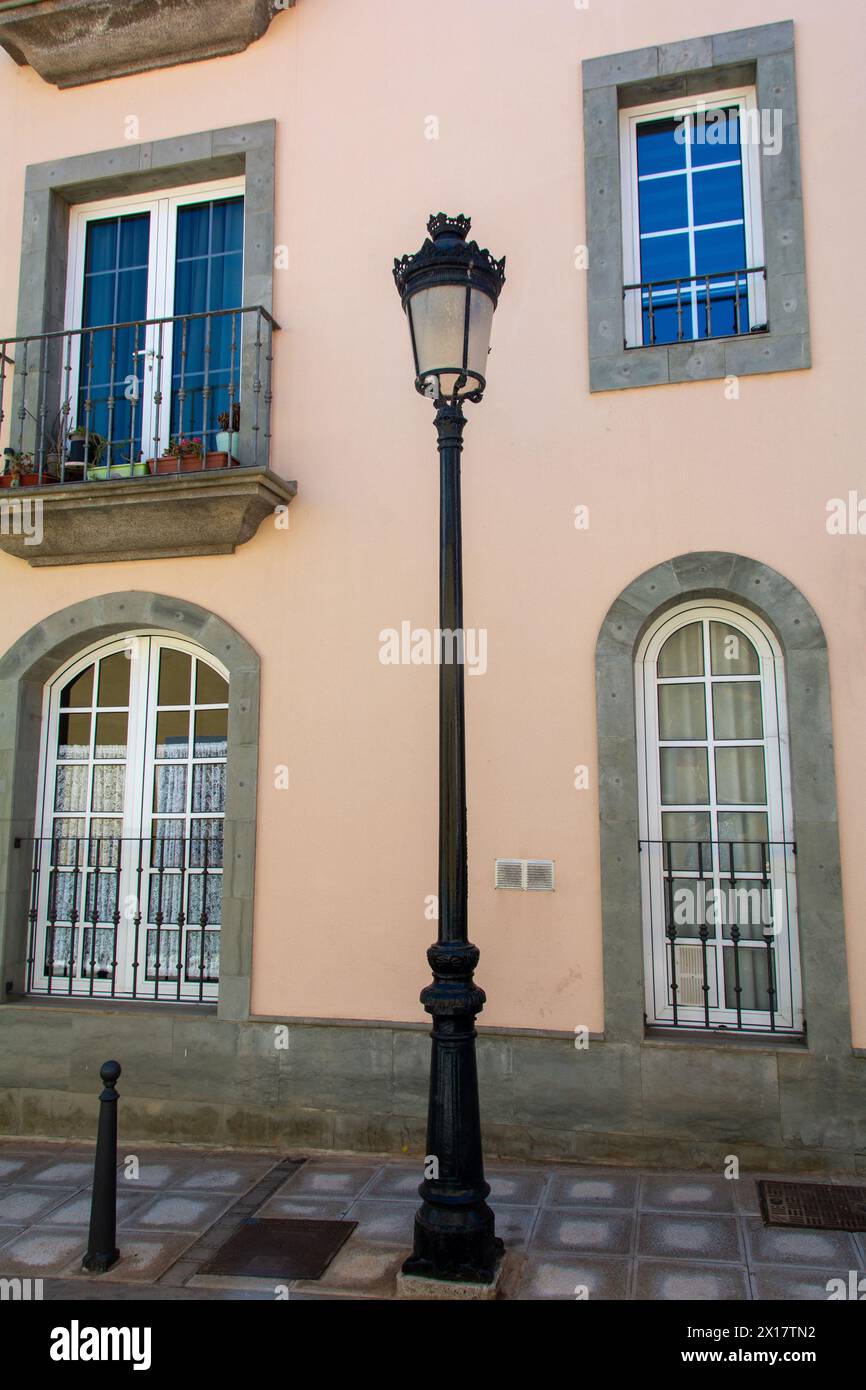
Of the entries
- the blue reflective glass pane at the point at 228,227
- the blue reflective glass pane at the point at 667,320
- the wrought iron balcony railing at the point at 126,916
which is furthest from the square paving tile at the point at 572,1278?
the blue reflective glass pane at the point at 228,227

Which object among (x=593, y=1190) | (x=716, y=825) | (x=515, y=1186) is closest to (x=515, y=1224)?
(x=515, y=1186)

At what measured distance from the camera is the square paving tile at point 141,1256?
4273 millimetres

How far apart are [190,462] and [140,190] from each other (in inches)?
95.3

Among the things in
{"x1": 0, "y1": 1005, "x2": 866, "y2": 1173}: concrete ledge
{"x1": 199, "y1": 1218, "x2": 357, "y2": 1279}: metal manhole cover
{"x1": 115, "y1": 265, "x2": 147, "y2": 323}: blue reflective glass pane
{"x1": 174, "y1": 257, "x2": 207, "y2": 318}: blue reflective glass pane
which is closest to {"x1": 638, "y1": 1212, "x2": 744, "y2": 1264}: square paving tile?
{"x1": 0, "y1": 1005, "x2": 866, "y2": 1173}: concrete ledge

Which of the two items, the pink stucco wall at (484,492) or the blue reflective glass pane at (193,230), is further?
the blue reflective glass pane at (193,230)

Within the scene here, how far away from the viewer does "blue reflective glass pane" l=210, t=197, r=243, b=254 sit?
23.1ft

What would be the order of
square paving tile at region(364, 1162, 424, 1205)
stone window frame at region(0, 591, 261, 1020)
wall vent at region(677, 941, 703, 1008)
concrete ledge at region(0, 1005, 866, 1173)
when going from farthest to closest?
stone window frame at region(0, 591, 261, 1020), wall vent at region(677, 941, 703, 1008), concrete ledge at region(0, 1005, 866, 1173), square paving tile at region(364, 1162, 424, 1205)

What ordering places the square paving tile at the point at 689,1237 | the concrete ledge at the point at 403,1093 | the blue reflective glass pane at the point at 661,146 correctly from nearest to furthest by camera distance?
the square paving tile at the point at 689,1237 < the concrete ledge at the point at 403,1093 < the blue reflective glass pane at the point at 661,146

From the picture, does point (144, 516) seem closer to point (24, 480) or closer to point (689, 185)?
point (24, 480)

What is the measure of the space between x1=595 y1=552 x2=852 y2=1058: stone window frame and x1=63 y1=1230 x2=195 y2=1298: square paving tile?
2.43 m

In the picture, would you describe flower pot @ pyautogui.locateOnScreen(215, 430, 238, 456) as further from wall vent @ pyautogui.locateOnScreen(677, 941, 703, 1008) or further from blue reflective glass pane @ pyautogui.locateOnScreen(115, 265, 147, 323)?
wall vent @ pyautogui.locateOnScreen(677, 941, 703, 1008)

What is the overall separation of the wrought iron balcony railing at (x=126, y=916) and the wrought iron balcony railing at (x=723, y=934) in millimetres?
2828

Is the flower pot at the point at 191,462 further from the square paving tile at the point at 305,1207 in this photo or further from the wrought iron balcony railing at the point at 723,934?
the square paving tile at the point at 305,1207
